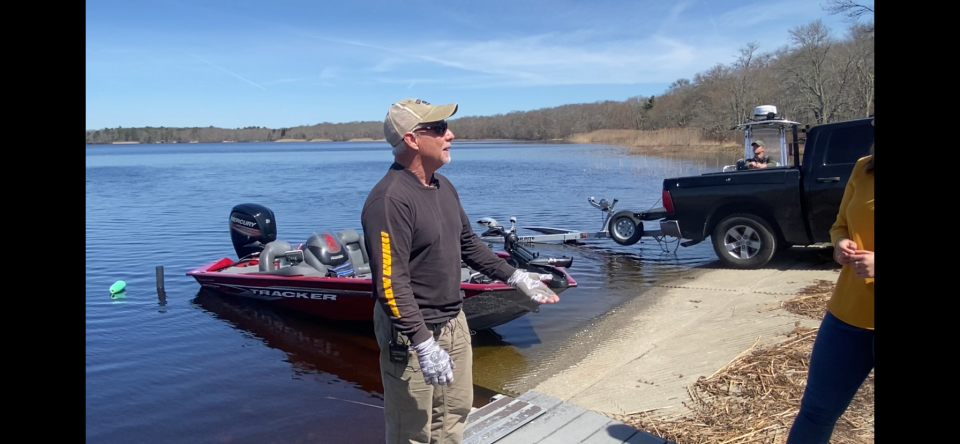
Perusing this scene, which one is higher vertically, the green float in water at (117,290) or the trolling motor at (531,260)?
the trolling motor at (531,260)

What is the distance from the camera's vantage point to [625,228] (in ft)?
41.8

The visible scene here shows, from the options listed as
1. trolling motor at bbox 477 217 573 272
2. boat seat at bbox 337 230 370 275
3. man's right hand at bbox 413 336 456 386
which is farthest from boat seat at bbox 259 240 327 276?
man's right hand at bbox 413 336 456 386

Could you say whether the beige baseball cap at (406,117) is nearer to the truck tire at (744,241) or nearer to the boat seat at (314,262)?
the boat seat at (314,262)

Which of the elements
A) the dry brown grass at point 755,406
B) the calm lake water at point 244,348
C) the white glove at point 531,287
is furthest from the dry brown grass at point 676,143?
the white glove at point 531,287

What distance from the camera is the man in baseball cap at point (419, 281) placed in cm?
286

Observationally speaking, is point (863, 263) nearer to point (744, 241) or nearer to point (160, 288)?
point (744, 241)

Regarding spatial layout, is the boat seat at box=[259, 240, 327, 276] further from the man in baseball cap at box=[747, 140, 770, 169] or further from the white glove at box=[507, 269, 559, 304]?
the man in baseball cap at box=[747, 140, 770, 169]

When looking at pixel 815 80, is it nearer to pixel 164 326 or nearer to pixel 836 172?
pixel 836 172

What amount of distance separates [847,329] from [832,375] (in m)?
0.21

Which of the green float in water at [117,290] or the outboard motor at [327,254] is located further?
the green float in water at [117,290]

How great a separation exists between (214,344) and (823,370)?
7.84 metres
